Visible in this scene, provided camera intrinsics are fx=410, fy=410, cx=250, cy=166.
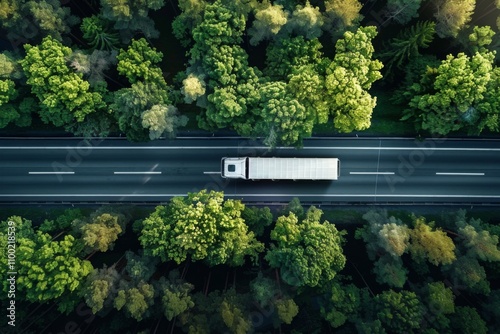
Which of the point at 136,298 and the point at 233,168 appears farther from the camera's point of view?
the point at 233,168

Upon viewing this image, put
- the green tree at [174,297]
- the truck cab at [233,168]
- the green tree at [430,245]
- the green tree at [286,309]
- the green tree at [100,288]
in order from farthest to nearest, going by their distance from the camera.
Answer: the truck cab at [233,168] < the green tree at [430,245] < the green tree at [286,309] < the green tree at [174,297] < the green tree at [100,288]

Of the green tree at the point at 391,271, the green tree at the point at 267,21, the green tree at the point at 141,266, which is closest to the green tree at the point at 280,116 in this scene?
the green tree at the point at 267,21

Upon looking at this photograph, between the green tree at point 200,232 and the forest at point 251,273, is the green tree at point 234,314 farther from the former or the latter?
the green tree at point 200,232

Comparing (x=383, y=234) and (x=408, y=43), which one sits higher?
(x=408, y=43)

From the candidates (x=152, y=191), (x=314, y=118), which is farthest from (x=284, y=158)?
(x=152, y=191)

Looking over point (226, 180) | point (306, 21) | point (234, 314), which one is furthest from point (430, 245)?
point (306, 21)

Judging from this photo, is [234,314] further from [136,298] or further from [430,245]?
[430,245]
